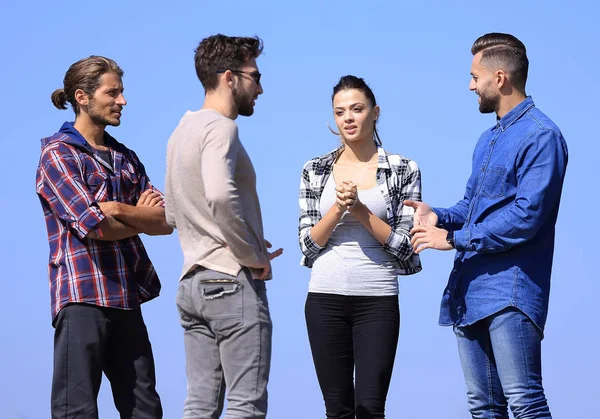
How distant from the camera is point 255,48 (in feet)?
16.0

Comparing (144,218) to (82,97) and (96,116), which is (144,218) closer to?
(96,116)

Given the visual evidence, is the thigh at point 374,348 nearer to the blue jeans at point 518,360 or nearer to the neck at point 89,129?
the blue jeans at point 518,360

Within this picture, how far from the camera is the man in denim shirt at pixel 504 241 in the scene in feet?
16.7

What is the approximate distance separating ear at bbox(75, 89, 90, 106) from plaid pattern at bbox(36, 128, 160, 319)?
0.25 m

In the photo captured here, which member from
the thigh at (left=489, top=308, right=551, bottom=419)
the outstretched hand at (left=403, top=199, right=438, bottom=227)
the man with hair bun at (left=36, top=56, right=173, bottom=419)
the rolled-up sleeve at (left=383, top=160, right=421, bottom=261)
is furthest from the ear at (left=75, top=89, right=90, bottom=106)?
the thigh at (left=489, top=308, right=551, bottom=419)

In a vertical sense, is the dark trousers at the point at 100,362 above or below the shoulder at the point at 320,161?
below

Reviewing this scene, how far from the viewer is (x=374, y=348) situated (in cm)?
564

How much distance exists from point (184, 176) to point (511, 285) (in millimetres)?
1970

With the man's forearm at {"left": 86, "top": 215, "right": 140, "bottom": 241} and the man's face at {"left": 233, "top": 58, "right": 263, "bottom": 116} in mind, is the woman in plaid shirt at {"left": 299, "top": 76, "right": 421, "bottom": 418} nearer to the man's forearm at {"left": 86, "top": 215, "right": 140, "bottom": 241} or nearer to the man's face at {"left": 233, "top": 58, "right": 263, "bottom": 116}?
the man's face at {"left": 233, "top": 58, "right": 263, "bottom": 116}

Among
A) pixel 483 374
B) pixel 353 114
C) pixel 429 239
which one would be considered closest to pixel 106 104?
A: pixel 353 114

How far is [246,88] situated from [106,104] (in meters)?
1.46

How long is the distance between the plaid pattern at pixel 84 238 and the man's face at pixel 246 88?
1269mm

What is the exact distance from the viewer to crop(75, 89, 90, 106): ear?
5926 mm

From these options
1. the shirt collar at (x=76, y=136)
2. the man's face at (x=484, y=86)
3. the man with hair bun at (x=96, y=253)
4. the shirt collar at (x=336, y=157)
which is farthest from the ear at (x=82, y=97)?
the man's face at (x=484, y=86)
